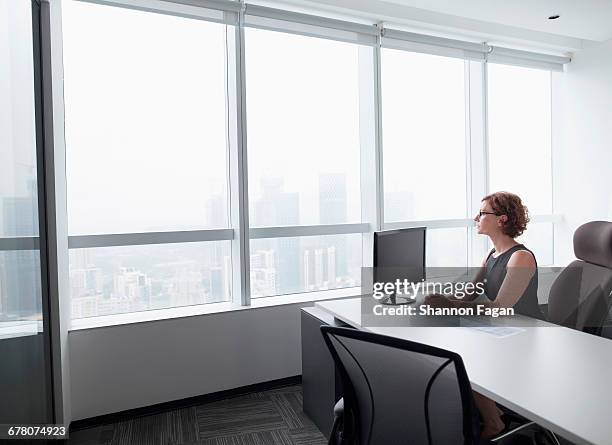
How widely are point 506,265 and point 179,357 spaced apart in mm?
2075

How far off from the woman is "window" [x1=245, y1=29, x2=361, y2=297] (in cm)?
137

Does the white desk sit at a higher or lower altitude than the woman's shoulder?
lower

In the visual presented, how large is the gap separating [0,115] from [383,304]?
1.98 meters

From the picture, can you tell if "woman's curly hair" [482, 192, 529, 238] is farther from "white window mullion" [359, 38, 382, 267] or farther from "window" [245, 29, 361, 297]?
"window" [245, 29, 361, 297]

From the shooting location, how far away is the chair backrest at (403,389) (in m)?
1.18

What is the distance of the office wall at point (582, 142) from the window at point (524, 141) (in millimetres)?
89

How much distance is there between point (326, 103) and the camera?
365 cm

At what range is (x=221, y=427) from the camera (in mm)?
2723

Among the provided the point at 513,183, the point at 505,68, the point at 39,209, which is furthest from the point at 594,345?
the point at 505,68

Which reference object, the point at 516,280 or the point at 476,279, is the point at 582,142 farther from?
the point at 516,280

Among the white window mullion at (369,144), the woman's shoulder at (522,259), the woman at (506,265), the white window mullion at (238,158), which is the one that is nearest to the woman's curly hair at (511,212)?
the woman at (506,265)

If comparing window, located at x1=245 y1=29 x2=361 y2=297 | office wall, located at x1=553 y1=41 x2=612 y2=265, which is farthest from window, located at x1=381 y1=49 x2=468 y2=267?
office wall, located at x1=553 y1=41 x2=612 y2=265

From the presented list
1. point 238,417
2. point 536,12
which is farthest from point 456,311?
point 536,12

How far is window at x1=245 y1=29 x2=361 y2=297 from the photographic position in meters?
3.40
